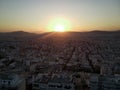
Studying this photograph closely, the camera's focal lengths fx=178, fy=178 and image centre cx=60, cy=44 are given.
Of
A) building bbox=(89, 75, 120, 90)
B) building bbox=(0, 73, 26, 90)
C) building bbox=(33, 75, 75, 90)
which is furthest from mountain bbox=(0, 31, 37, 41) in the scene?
building bbox=(0, 73, 26, 90)

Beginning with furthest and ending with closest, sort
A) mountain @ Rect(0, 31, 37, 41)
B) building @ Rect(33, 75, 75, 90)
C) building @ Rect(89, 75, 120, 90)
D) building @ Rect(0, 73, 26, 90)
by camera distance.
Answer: mountain @ Rect(0, 31, 37, 41), building @ Rect(89, 75, 120, 90), building @ Rect(33, 75, 75, 90), building @ Rect(0, 73, 26, 90)

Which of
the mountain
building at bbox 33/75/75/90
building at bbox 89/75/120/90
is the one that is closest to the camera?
building at bbox 33/75/75/90

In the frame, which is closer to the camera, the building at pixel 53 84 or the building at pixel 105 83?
the building at pixel 53 84

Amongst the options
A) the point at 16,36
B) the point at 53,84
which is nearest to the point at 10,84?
the point at 53,84

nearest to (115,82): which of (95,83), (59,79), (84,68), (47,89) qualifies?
(95,83)

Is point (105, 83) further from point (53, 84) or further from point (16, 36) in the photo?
point (16, 36)

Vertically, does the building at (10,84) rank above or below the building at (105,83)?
above

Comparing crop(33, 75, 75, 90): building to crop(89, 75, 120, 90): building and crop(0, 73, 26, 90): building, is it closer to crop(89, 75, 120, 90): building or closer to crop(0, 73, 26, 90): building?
crop(89, 75, 120, 90): building

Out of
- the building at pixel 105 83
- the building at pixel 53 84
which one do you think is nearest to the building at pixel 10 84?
the building at pixel 53 84

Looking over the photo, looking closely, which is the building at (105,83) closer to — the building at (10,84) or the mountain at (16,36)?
the building at (10,84)

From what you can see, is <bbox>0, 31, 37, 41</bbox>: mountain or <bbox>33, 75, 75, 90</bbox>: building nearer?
<bbox>33, 75, 75, 90</bbox>: building

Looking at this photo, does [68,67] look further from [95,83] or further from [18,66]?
[95,83]

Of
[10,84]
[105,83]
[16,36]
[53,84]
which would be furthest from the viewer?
[16,36]
